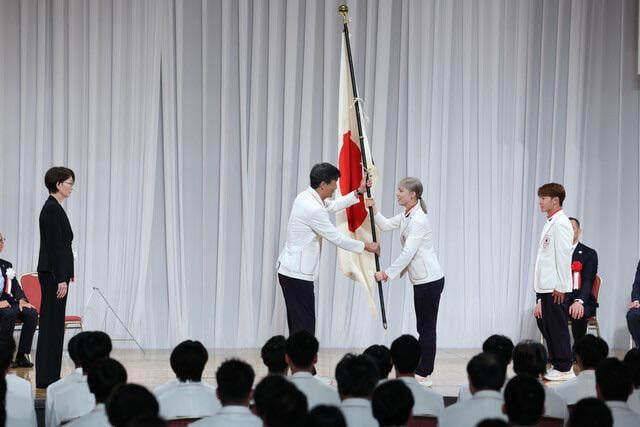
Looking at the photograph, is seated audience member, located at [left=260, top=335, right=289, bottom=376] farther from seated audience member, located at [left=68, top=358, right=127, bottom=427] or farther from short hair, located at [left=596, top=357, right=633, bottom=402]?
short hair, located at [left=596, top=357, right=633, bottom=402]

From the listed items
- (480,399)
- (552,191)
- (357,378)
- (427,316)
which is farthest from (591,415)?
(552,191)

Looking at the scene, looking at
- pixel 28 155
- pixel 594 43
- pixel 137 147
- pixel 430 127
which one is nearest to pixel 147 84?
pixel 137 147

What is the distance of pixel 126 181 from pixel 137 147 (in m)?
0.31

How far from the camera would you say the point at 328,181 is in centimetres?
617

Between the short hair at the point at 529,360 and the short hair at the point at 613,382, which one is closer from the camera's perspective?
the short hair at the point at 613,382

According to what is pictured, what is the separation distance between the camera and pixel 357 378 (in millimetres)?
3537

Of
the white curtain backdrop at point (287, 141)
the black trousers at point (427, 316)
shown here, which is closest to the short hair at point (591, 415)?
the black trousers at point (427, 316)

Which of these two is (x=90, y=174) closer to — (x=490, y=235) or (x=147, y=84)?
(x=147, y=84)

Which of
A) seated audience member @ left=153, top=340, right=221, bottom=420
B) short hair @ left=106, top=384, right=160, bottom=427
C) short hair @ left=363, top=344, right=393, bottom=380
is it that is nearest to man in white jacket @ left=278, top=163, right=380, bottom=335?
short hair @ left=363, top=344, right=393, bottom=380

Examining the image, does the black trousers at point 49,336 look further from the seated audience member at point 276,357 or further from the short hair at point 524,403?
the short hair at point 524,403

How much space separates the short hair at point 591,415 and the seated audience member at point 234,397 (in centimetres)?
103

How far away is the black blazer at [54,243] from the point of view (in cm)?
573

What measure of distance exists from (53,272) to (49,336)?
40 cm

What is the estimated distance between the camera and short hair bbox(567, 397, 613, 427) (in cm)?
291
